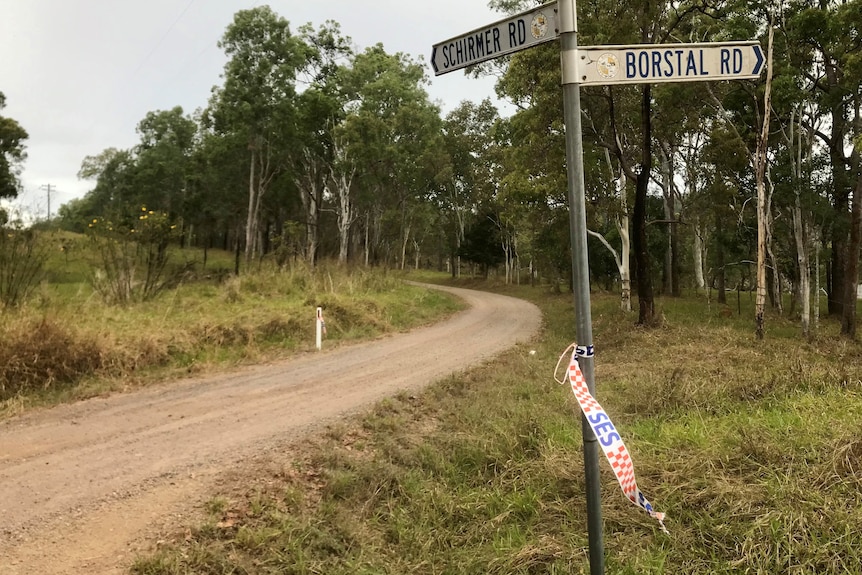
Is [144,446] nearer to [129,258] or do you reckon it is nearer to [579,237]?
[579,237]

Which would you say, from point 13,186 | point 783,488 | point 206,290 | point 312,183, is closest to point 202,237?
point 13,186

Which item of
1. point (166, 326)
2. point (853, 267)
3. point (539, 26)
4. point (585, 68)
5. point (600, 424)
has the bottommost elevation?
point (166, 326)

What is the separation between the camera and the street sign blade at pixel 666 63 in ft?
7.54

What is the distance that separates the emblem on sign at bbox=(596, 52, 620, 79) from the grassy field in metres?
2.41

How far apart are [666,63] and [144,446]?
5.70 meters

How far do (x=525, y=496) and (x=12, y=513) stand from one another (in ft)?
12.6

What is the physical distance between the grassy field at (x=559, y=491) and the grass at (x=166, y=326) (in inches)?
174

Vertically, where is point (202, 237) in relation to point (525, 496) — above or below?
above

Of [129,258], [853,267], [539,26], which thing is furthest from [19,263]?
[853,267]

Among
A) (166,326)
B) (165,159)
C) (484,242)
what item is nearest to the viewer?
(166,326)

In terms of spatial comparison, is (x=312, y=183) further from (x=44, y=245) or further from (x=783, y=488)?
(x=783, y=488)

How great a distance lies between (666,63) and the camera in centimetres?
243

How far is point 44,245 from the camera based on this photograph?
10.2 metres

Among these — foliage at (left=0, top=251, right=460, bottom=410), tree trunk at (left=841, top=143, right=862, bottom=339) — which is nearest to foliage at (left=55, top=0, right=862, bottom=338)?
tree trunk at (left=841, top=143, right=862, bottom=339)
